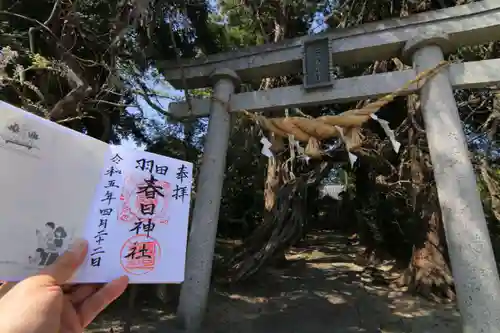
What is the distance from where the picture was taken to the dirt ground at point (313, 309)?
3754mm

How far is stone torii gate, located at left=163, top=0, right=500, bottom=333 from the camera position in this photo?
2.92 meters

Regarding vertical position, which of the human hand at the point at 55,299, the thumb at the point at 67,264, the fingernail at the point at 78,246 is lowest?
the human hand at the point at 55,299

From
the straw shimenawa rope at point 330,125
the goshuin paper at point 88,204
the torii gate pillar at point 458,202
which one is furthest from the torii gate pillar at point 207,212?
the goshuin paper at point 88,204

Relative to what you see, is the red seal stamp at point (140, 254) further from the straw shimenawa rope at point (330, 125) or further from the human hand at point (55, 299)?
the straw shimenawa rope at point (330, 125)

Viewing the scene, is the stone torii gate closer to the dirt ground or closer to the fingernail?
the dirt ground

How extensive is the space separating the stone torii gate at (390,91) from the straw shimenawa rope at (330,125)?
0.79 feet

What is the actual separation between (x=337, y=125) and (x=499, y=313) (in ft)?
6.66

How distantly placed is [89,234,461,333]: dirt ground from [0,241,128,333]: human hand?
277 cm

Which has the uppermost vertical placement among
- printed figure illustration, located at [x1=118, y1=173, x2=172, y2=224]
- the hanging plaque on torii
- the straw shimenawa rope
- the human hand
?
the hanging plaque on torii

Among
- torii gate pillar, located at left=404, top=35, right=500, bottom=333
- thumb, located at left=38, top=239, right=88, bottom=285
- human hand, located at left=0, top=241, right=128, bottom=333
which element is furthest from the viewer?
torii gate pillar, located at left=404, top=35, right=500, bottom=333

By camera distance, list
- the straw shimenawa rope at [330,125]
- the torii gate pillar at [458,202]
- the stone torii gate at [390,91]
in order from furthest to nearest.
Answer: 1. the straw shimenawa rope at [330,125]
2. the stone torii gate at [390,91]
3. the torii gate pillar at [458,202]

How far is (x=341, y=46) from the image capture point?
3775 mm

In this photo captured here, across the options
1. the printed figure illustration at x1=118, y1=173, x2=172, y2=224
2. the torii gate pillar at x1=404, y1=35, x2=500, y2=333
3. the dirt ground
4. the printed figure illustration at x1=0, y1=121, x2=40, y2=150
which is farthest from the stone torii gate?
the printed figure illustration at x1=0, y1=121, x2=40, y2=150

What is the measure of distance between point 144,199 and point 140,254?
16cm
